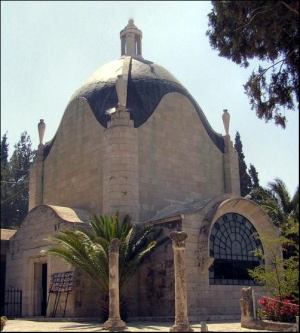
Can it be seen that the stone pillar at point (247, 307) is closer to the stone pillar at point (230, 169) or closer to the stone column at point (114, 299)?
the stone column at point (114, 299)

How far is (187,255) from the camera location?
18.5m

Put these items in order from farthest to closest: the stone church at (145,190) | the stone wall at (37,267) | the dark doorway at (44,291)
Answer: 1. the dark doorway at (44,291)
2. the stone church at (145,190)
3. the stone wall at (37,267)

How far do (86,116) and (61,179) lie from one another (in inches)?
141

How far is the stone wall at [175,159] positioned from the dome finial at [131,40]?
5582mm

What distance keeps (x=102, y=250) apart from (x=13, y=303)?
778cm

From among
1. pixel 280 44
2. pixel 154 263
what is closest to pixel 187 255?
pixel 154 263

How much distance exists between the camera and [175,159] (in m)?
24.2

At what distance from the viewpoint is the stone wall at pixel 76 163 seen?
23062 millimetres

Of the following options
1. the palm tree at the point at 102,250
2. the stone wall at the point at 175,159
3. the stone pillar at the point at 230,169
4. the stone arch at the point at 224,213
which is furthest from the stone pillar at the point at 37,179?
the stone arch at the point at 224,213

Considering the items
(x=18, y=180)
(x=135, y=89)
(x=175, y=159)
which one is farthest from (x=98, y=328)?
(x=18, y=180)

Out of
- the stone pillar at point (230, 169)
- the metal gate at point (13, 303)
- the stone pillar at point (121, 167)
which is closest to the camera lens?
the stone pillar at point (121, 167)

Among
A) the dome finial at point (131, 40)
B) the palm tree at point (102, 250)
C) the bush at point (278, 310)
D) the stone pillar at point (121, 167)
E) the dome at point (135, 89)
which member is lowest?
the bush at point (278, 310)

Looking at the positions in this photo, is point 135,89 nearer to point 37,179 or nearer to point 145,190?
point 145,190

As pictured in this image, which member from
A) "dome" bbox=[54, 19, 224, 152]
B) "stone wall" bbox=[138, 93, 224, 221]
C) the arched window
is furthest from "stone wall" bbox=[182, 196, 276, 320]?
"dome" bbox=[54, 19, 224, 152]
